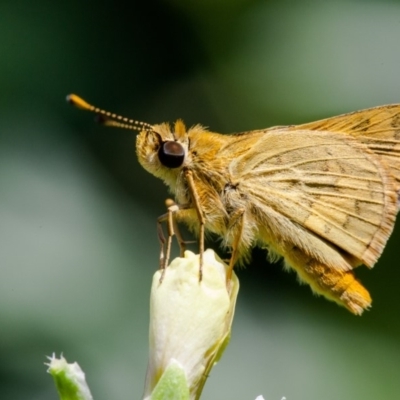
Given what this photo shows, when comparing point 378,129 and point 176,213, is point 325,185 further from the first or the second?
point 176,213

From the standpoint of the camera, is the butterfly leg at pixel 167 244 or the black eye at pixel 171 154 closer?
the butterfly leg at pixel 167 244

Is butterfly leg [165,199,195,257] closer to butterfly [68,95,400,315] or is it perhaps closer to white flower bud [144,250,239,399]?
butterfly [68,95,400,315]

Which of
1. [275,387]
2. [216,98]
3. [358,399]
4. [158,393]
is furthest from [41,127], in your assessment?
[158,393]

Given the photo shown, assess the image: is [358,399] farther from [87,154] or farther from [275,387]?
[87,154]

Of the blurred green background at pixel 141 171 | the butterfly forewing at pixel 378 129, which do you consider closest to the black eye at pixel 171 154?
the butterfly forewing at pixel 378 129

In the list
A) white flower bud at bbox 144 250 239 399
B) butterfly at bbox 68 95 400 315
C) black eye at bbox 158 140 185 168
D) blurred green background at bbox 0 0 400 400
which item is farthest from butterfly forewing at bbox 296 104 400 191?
white flower bud at bbox 144 250 239 399

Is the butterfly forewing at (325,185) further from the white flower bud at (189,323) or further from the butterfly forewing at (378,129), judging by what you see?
the white flower bud at (189,323)
